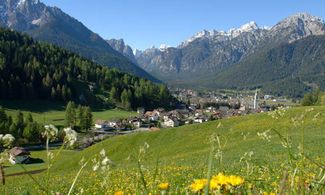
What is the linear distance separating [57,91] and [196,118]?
61401 mm

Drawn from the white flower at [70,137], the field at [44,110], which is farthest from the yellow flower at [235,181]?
the field at [44,110]

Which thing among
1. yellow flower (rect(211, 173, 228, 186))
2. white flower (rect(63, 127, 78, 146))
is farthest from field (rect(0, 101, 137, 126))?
yellow flower (rect(211, 173, 228, 186))

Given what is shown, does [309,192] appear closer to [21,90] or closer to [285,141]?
[285,141]

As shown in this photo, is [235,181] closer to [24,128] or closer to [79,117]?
[24,128]

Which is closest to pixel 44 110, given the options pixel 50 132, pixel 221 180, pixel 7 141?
pixel 50 132

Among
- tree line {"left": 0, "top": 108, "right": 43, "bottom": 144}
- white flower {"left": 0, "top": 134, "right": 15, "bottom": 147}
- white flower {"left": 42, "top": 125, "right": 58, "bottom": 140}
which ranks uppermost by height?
white flower {"left": 42, "top": 125, "right": 58, "bottom": 140}

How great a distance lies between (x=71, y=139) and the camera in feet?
7.10

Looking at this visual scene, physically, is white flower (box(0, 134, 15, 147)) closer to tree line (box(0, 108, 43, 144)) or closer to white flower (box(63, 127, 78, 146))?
white flower (box(63, 127, 78, 146))

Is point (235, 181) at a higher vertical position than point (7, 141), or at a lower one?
lower

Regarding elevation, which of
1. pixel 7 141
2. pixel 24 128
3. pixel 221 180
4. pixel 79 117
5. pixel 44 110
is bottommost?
pixel 24 128

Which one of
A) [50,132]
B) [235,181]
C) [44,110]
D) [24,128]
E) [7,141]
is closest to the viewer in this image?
[235,181]

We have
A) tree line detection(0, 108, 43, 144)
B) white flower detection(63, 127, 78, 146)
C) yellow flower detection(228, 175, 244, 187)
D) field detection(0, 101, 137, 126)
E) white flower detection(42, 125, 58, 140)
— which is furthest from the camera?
field detection(0, 101, 137, 126)

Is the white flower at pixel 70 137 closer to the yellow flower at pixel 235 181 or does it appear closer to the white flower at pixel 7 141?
the white flower at pixel 7 141

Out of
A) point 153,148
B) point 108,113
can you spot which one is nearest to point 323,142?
point 153,148
